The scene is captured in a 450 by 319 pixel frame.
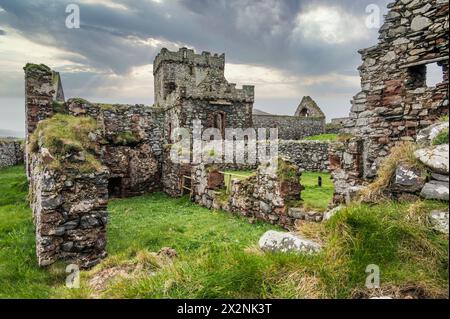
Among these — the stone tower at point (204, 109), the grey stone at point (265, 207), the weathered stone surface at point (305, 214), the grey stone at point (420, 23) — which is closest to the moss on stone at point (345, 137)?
the weathered stone surface at point (305, 214)

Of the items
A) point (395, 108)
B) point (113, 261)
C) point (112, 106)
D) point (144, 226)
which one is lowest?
A: point (144, 226)

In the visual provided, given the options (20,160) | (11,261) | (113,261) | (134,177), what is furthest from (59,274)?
(20,160)

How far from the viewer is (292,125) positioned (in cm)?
3641

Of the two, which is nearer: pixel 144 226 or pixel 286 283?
pixel 286 283

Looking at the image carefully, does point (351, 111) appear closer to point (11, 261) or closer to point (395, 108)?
point (395, 108)

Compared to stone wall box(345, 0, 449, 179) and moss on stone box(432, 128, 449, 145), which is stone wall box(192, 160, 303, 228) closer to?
A: stone wall box(345, 0, 449, 179)

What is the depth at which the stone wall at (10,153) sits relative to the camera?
81.0ft

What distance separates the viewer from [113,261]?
4.25m

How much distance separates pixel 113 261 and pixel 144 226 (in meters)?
5.61

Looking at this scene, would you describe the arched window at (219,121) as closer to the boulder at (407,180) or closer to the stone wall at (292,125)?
the stone wall at (292,125)

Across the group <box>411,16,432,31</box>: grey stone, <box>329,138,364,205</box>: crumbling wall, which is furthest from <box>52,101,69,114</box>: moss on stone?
<box>411,16,432,31</box>: grey stone

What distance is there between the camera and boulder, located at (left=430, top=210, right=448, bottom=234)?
3180 mm

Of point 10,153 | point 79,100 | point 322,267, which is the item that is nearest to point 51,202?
point 322,267
